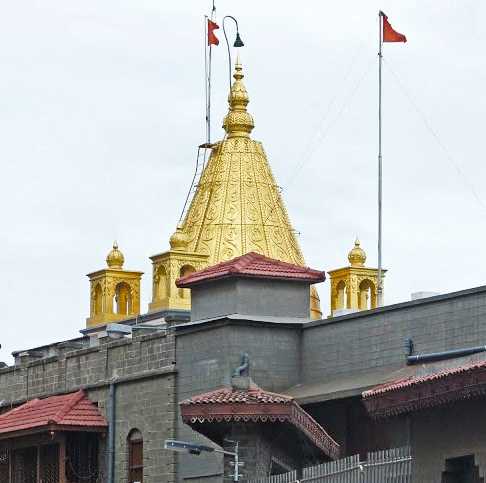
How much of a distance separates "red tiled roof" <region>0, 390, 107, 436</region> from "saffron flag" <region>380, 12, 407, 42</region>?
1199 cm

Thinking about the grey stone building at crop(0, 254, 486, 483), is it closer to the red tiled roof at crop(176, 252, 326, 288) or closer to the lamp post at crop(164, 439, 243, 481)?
the red tiled roof at crop(176, 252, 326, 288)

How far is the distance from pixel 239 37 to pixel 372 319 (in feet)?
85.0

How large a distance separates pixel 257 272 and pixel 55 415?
22.1 ft

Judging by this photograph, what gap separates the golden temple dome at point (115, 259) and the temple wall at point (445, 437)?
115 ft

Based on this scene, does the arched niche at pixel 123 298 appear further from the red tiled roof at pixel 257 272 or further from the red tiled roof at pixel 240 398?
the red tiled roof at pixel 240 398

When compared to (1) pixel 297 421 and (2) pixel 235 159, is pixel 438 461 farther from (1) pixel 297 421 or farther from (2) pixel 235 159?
(2) pixel 235 159

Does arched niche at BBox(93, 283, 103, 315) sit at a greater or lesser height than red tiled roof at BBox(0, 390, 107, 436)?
greater

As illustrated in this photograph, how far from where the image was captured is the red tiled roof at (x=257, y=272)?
140 feet

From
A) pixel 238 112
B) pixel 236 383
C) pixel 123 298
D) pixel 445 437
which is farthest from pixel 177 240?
pixel 445 437

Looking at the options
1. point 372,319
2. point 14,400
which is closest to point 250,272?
point 372,319

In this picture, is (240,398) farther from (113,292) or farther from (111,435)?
(113,292)

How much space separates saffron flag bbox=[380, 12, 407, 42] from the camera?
52.9 meters

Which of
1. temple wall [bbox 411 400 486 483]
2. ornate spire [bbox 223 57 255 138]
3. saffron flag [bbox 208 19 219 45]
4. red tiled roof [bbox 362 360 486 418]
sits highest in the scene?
saffron flag [bbox 208 19 219 45]

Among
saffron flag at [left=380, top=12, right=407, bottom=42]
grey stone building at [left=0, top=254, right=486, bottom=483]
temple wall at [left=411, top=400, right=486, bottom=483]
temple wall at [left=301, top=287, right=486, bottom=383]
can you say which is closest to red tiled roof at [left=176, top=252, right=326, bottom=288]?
grey stone building at [left=0, top=254, right=486, bottom=483]
